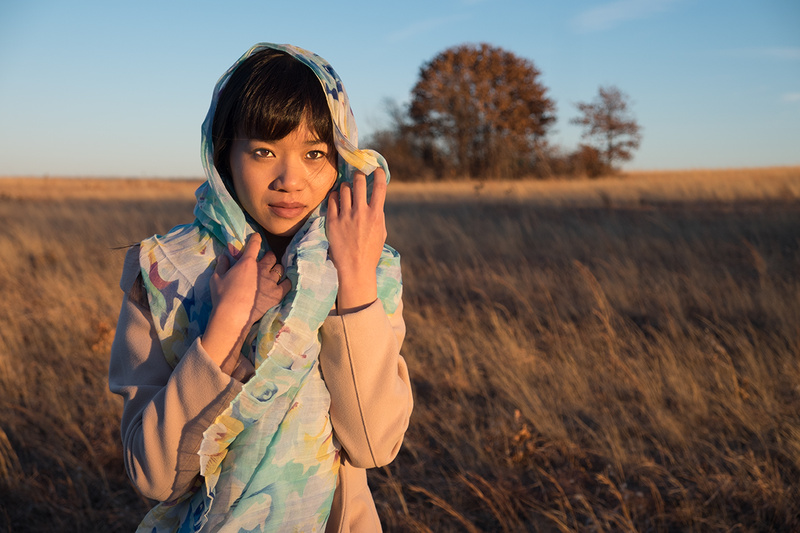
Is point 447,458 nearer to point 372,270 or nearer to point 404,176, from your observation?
point 372,270

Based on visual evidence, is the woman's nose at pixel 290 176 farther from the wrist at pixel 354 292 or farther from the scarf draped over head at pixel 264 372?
the wrist at pixel 354 292

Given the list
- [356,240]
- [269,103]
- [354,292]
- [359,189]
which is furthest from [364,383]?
[269,103]

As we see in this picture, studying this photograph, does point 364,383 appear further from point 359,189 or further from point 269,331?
point 359,189

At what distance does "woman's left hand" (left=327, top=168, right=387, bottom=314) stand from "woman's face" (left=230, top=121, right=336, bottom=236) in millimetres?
68

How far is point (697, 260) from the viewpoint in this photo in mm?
5910

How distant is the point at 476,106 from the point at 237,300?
103 feet

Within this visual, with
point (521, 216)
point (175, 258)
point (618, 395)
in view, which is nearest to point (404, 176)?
point (521, 216)

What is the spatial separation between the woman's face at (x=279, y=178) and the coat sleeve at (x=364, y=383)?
267 millimetres

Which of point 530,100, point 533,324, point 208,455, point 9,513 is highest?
point 530,100

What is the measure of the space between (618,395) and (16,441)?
3510mm

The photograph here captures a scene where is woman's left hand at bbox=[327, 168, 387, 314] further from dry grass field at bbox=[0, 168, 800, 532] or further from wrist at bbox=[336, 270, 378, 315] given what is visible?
dry grass field at bbox=[0, 168, 800, 532]

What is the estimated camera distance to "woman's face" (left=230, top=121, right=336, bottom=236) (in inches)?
45.0

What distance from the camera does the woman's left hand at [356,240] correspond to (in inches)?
42.4

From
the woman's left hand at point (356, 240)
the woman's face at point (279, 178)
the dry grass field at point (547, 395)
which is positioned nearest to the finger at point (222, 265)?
the woman's face at point (279, 178)
